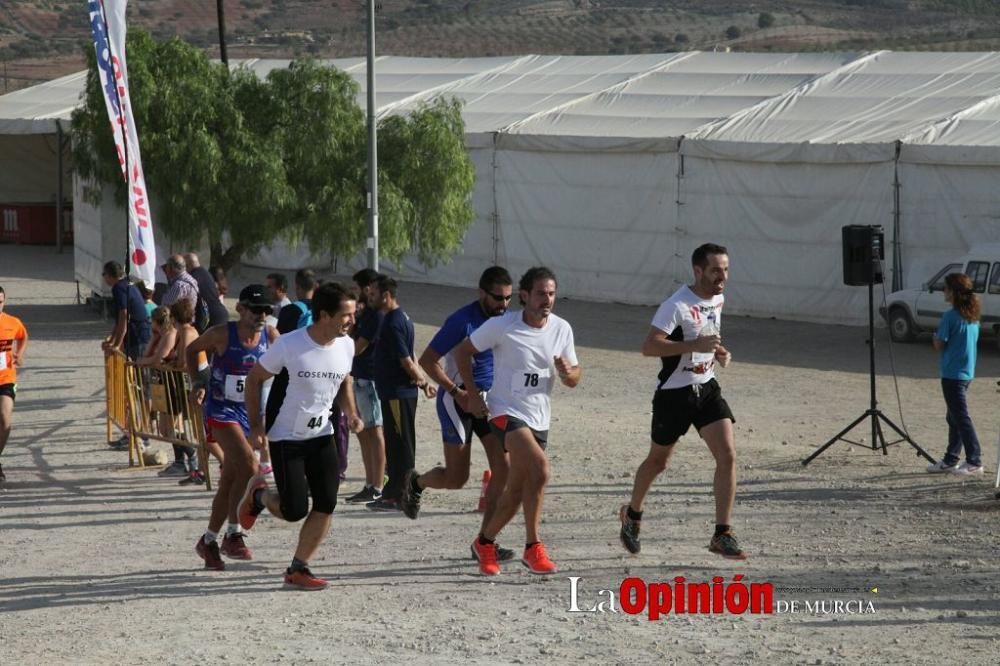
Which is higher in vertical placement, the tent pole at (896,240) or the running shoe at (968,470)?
the tent pole at (896,240)

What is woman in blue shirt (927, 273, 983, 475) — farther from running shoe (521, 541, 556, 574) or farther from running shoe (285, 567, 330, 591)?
running shoe (285, 567, 330, 591)

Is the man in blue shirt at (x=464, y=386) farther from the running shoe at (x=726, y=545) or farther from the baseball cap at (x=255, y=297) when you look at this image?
the running shoe at (x=726, y=545)

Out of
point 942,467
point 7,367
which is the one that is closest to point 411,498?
point 7,367

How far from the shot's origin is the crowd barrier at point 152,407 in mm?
12117

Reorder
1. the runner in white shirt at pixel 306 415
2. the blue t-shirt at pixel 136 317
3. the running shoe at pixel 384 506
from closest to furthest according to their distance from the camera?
the runner in white shirt at pixel 306 415 → the running shoe at pixel 384 506 → the blue t-shirt at pixel 136 317

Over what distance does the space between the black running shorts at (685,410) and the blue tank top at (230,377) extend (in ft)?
7.84

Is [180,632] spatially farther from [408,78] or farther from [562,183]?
[408,78]

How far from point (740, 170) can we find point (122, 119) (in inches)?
560

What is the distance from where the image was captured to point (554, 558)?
9.12 meters

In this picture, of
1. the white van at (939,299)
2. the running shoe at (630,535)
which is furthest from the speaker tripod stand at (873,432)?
the white van at (939,299)

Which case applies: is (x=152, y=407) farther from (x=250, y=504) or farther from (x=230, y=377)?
(x=250, y=504)

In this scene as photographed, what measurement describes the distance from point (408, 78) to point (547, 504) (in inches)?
1074

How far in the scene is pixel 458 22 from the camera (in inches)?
3696

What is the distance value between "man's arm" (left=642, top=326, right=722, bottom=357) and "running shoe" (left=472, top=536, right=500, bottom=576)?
140cm
